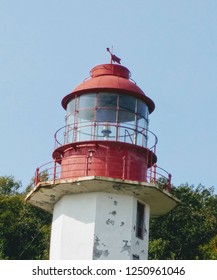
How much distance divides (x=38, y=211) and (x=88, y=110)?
21.6m

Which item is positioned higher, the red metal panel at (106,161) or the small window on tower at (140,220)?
the red metal panel at (106,161)

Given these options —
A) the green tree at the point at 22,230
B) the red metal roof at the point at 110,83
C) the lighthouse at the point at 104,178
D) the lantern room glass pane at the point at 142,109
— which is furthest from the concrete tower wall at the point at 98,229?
the green tree at the point at 22,230

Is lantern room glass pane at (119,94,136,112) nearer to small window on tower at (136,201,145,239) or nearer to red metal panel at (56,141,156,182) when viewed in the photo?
red metal panel at (56,141,156,182)

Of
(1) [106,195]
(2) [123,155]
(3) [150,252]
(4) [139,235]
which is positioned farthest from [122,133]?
(3) [150,252]

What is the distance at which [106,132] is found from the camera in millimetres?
20422

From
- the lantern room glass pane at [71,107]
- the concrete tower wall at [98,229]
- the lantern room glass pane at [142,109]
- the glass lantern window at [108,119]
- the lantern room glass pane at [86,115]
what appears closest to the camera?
the concrete tower wall at [98,229]

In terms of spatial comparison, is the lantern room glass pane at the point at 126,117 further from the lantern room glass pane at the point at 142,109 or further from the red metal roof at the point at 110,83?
the red metal roof at the point at 110,83

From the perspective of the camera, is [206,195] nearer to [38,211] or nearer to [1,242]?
[38,211]

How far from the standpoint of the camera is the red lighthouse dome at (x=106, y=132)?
65.9ft

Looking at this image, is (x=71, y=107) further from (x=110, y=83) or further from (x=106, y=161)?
(x=106, y=161)

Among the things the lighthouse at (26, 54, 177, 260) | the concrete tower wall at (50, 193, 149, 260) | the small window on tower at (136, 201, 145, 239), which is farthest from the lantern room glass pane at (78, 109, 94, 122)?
the small window on tower at (136, 201, 145, 239)

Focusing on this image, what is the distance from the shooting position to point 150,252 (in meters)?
35.9

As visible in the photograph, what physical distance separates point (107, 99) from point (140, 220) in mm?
3987

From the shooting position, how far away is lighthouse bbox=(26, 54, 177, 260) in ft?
64.4
